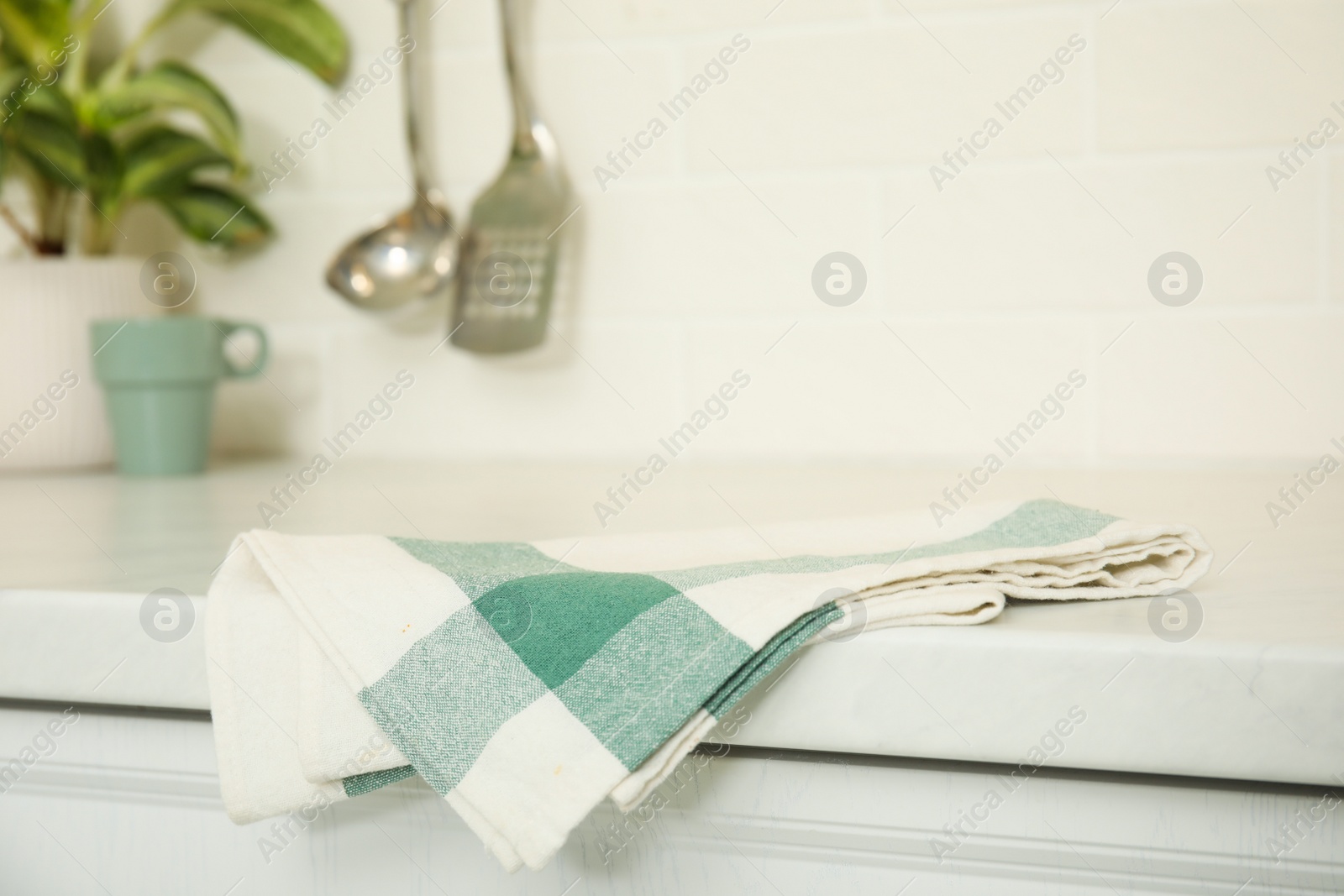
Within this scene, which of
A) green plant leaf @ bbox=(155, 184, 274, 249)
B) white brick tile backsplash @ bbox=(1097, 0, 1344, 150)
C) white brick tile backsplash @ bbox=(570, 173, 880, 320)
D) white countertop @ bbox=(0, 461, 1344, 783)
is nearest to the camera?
white countertop @ bbox=(0, 461, 1344, 783)

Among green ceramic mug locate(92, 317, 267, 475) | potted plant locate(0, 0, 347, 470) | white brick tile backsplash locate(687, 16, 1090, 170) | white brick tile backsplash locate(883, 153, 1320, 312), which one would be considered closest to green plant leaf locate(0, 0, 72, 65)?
potted plant locate(0, 0, 347, 470)

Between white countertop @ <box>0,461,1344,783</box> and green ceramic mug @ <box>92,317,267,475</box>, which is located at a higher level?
white countertop @ <box>0,461,1344,783</box>

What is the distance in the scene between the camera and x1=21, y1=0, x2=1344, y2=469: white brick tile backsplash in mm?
785

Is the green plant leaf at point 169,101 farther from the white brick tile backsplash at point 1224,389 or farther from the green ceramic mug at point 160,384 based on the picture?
the white brick tile backsplash at point 1224,389

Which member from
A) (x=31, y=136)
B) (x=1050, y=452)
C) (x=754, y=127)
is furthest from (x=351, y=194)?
(x=1050, y=452)

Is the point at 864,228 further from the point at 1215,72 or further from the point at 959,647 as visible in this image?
the point at 959,647

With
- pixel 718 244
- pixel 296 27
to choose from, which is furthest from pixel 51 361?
pixel 718 244

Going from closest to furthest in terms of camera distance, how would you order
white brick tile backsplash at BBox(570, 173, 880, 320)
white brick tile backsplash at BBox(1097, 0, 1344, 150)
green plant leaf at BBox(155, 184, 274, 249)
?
white brick tile backsplash at BBox(1097, 0, 1344, 150) < white brick tile backsplash at BBox(570, 173, 880, 320) < green plant leaf at BBox(155, 184, 274, 249)

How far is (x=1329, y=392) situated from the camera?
780mm

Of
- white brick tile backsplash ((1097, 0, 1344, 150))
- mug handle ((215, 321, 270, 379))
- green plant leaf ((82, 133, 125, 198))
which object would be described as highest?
white brick tile backsplash ((1097, 0, 1344, 150))

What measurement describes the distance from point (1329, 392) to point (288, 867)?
73 centimetres

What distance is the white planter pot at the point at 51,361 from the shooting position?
898 mm

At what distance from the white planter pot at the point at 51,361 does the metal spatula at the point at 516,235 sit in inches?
12.4

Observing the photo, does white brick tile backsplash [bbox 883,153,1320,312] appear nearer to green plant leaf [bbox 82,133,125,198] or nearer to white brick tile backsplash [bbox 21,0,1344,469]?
white brick tile backsplash [bbox 21,0,1344,469]
